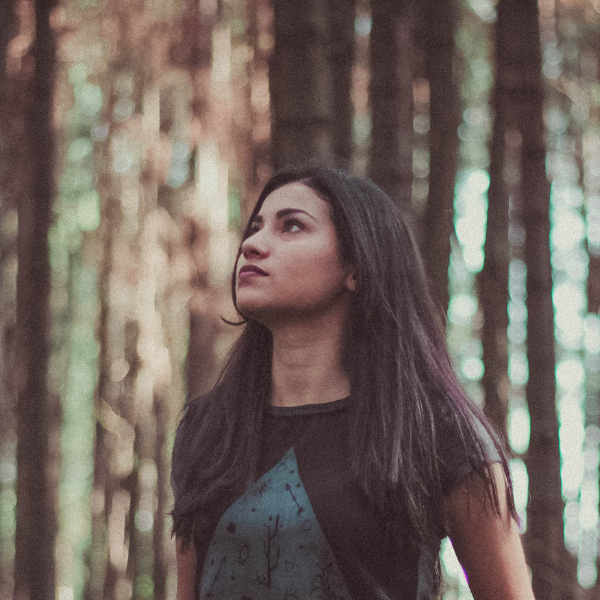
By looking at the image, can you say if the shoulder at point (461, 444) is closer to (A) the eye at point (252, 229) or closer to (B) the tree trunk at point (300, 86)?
(A) the eye at point (252, 229)

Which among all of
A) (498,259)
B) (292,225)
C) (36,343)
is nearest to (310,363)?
(292,225)

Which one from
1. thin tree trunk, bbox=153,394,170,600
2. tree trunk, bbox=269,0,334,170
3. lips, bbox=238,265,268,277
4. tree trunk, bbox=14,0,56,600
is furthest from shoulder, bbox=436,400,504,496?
tree trunk, bbox=14,0,56,600

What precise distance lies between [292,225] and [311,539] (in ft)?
1.92

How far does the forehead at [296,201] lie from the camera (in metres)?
1.31

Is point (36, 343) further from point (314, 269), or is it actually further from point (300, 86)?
point (314, 269)

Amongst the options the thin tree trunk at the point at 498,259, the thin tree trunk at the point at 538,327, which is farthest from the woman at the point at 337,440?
the thin tree trunk at the point at 498,259

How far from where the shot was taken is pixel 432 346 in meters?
1.34

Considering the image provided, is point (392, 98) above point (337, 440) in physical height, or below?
above

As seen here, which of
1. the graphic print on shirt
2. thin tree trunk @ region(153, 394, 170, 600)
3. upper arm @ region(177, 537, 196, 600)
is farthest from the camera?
thin tree trunk @ region(153, 394, 170, 600)

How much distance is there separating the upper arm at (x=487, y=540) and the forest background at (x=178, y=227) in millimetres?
1247

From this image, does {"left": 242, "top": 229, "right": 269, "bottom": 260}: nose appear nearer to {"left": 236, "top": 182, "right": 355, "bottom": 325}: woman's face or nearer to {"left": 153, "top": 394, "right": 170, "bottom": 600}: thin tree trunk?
{"left": 236, "top": 182, "right": 355, "bottom": 325}: woman's face

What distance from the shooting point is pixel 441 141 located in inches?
91.0

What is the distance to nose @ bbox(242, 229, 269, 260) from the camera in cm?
125

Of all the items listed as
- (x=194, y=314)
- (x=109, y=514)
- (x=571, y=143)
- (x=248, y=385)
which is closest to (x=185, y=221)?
(x=194, y=314)
